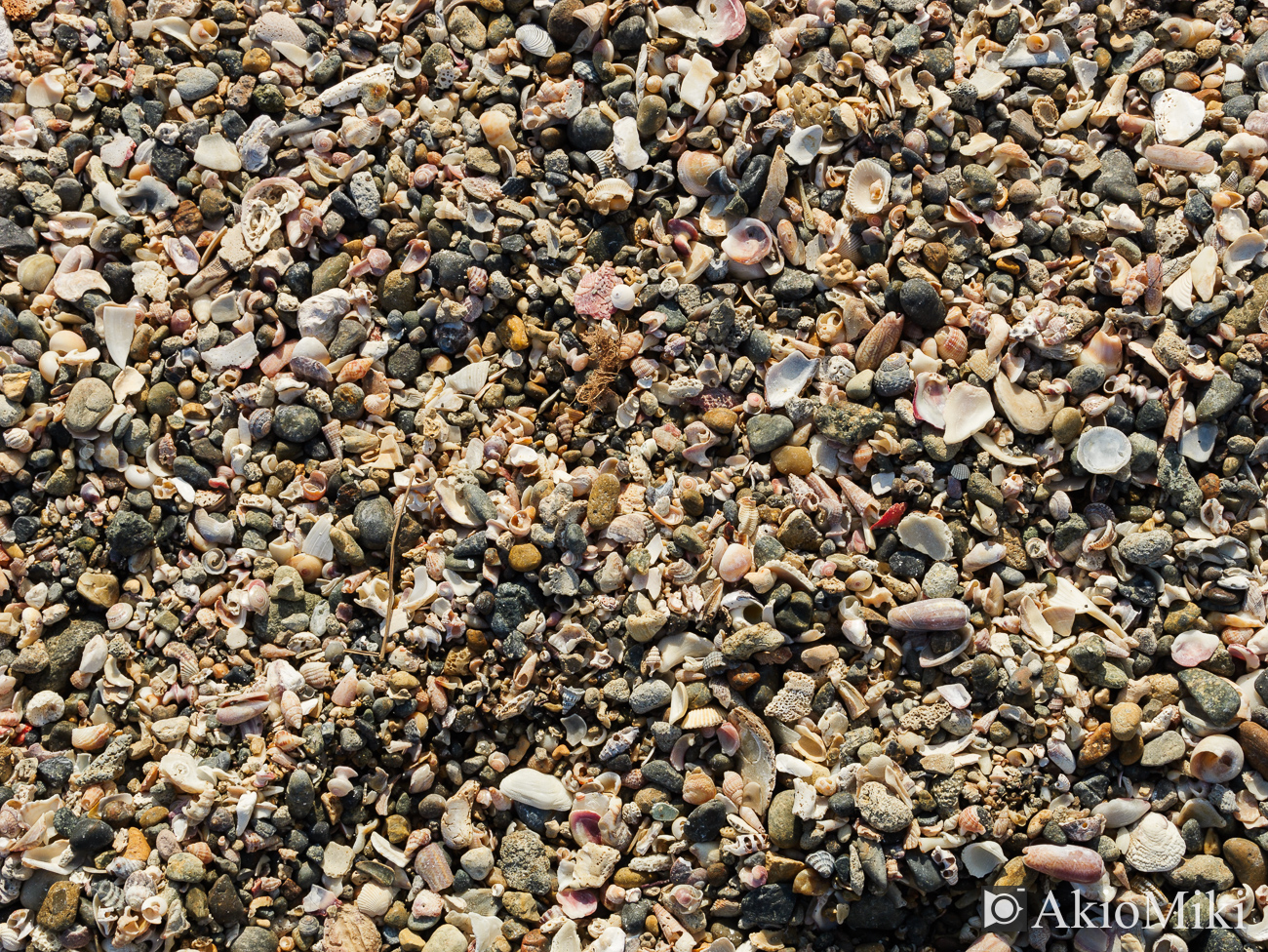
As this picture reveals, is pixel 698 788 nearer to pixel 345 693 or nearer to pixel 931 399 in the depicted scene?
pixel 345 693

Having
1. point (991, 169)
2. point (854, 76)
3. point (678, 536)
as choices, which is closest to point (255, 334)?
point (678, 536)

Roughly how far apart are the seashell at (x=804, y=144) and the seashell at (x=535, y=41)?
0.78 m

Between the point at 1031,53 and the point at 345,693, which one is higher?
the point at 1031,53

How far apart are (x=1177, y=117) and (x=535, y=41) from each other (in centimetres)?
Answer: 190

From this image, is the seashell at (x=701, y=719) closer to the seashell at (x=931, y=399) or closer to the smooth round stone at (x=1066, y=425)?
the seashell at (x=931, y=399)

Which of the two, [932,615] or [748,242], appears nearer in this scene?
[932,615]

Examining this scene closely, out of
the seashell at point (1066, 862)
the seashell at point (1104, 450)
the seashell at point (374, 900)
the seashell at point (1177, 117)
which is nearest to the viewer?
the seashell at point (1066, 862)

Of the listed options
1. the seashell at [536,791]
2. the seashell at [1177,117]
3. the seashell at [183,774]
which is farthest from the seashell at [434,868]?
the seashell at [1177,117]

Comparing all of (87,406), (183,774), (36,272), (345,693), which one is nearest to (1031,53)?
(345,693)

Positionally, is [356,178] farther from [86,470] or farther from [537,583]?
[537,583]

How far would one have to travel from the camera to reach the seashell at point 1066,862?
89.9 inches

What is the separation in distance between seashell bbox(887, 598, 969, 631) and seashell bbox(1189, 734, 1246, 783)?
2.16ft

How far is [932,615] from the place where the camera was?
2.39 metres

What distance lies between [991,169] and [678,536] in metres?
1.42
